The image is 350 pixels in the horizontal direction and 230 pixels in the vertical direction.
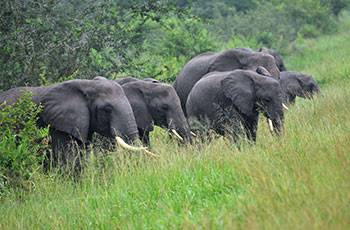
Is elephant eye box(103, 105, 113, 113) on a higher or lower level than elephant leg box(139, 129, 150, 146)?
higher

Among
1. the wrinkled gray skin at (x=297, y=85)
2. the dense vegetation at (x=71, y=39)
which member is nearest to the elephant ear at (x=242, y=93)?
the dense vegetation at (x=71, y=39)

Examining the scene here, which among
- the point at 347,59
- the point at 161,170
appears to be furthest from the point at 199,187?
the point at 347,59

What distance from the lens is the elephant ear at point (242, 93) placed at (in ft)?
37.3

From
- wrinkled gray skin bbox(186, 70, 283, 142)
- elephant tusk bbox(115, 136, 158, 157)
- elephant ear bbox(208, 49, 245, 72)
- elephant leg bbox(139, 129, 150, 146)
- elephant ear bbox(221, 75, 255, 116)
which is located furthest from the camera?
elephant ear bbox(208, 49, 245, 72)

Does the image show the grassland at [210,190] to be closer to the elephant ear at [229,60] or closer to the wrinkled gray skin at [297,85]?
the elephant ear at [229,60]

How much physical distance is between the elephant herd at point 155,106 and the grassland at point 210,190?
573 millimetres

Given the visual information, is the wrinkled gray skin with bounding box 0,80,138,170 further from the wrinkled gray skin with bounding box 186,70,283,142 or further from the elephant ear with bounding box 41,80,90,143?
the wrinkled gray skin with bounding box 186,70,283,142

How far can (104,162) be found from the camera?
9812 millimetres

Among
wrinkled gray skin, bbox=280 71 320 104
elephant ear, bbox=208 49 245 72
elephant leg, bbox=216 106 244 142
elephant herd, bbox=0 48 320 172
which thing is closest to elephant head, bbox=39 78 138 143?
elephant herd, bbox=0 48 320 172

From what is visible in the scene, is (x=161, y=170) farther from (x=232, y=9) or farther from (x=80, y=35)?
(x=232, y=9)

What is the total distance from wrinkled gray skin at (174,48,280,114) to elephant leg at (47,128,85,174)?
14.4 feet

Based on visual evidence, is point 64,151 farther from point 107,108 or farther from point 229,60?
point 229,60

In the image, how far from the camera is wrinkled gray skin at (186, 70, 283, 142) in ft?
36.7

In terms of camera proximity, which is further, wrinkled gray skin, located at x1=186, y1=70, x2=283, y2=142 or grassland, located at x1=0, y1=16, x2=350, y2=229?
wrinkled gray skin, located at x1=186, y1=70, x2=283, y2=142
